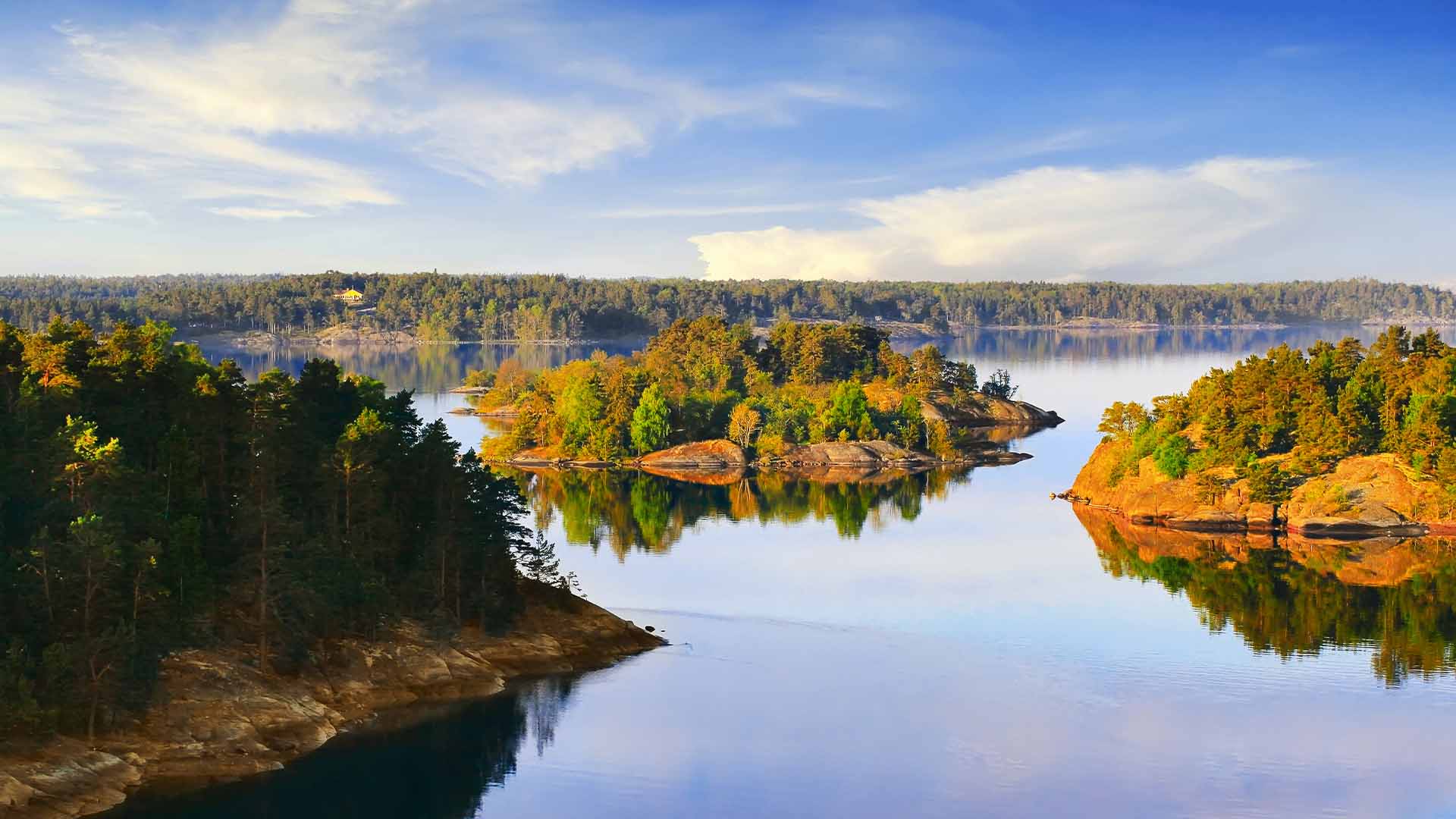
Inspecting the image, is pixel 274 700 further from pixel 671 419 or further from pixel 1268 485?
pixel 671 419

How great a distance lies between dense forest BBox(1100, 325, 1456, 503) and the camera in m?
117

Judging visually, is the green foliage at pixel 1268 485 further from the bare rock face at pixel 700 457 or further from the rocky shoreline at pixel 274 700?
the rocky shoreline at pixel 274 700

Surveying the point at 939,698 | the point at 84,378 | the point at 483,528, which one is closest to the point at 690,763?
the point at 939,698

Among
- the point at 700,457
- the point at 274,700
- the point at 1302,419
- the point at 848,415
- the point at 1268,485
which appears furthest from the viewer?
the point at 848,415

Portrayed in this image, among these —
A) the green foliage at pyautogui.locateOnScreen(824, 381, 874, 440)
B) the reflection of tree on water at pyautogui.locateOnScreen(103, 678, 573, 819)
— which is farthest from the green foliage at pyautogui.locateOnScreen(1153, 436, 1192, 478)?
the reflection of tree on water at pyautogui.locateOnScreen(103, 678, 573, 819)

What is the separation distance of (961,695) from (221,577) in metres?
34.6

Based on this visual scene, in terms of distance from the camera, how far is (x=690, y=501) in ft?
437

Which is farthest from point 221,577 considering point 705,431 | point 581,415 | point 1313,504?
point 705,431

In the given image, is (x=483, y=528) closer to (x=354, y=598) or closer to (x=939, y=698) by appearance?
(x=354, y=598)

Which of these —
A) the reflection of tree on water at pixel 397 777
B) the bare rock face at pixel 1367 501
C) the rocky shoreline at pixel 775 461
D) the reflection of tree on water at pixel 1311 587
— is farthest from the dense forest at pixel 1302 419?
the reflection of tree on water at pixel 397 777

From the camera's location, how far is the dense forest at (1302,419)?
4616 inches

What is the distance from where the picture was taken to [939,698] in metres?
68.9

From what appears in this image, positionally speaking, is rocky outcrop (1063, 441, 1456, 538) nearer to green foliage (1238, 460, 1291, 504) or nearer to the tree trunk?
green foliage (1238, 460, 1291, 504)

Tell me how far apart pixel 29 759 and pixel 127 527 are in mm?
10501
